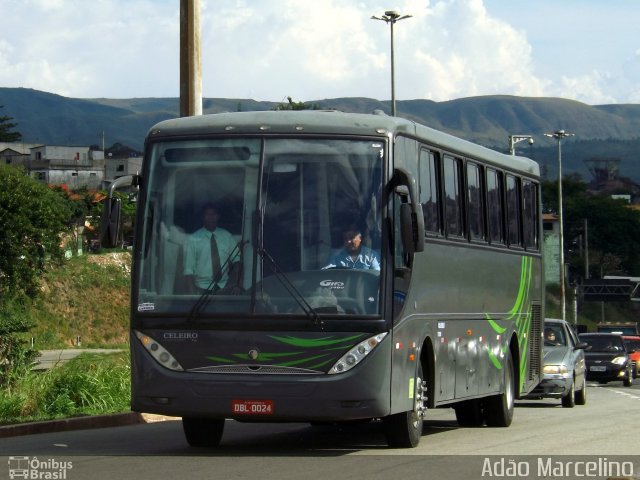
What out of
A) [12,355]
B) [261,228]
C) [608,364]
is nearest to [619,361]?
[608,364]

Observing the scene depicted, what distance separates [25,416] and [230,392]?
6689 millimetres

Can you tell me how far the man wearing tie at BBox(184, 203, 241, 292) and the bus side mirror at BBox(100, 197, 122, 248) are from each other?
0.71 meters

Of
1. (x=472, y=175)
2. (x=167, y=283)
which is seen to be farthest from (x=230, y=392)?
(x=472, y=175)

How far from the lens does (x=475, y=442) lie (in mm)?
16266

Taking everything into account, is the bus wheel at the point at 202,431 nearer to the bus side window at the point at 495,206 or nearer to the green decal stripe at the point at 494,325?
the green decal stripe at the point at 494,325

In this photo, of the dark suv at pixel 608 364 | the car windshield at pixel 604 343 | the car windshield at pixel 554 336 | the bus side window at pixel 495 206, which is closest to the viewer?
the bus side window at pixel 495 206

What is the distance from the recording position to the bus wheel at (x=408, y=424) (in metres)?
14.8

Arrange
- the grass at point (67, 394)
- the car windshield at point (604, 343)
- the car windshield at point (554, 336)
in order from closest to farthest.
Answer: the grass at point (67, 394) < the car windshield at point (554, 336) < the car windshield at point (604, 343)

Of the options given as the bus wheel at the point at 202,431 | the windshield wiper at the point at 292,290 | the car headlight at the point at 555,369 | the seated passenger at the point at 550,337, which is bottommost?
the car headlight at the point at 555,369

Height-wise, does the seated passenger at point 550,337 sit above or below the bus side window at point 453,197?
below

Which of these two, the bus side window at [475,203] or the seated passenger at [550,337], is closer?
the bus side window at [475,203]

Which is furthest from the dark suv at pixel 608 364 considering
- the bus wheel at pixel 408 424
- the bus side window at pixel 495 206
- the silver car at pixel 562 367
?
the bus wheel at pixel 408 424

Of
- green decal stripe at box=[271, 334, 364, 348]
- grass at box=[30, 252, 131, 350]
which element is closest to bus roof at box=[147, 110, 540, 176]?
green decal stripe at box=[271, 334, 364, 348]

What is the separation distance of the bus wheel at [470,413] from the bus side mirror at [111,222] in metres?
6.89
